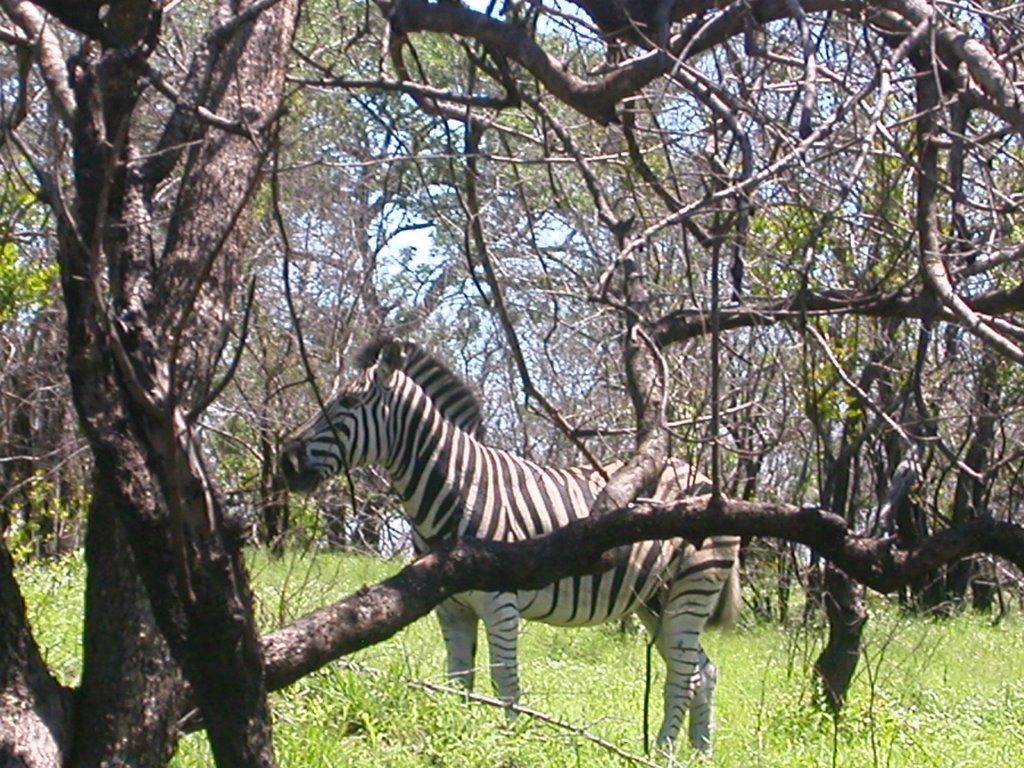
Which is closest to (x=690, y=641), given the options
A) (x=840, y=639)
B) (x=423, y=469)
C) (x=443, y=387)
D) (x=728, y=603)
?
(x=728, y=603)

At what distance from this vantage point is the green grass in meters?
6.02

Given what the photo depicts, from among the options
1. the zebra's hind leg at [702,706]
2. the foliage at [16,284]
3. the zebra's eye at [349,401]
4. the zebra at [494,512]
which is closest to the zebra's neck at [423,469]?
the zebra at [494,512]

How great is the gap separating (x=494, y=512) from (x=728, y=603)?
1.53 m

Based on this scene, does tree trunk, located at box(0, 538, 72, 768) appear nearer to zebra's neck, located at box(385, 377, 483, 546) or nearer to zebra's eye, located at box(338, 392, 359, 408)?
zebra's eye, located at box(338, 392, 359, 408)

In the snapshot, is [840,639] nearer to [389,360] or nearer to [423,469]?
[423,469]

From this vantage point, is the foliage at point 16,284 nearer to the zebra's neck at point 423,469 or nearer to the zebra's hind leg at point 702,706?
the zebra's neck at point 423,469

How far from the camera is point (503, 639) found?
8.05 meters

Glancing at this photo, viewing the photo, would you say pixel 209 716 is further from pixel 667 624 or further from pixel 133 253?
Result: pixel 667 624

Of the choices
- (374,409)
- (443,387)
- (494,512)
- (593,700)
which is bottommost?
(593,700)

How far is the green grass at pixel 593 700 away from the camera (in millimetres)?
6016

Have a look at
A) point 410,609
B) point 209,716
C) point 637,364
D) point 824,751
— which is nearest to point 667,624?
point 824,751

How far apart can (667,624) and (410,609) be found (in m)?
4.95

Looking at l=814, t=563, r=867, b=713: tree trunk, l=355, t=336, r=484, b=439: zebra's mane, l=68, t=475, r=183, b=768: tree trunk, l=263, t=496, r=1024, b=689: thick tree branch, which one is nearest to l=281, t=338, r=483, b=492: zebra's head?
l=355, t=336, r=484, b=439: zebra's mane

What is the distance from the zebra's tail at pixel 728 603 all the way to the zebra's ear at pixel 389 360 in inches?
88.5
